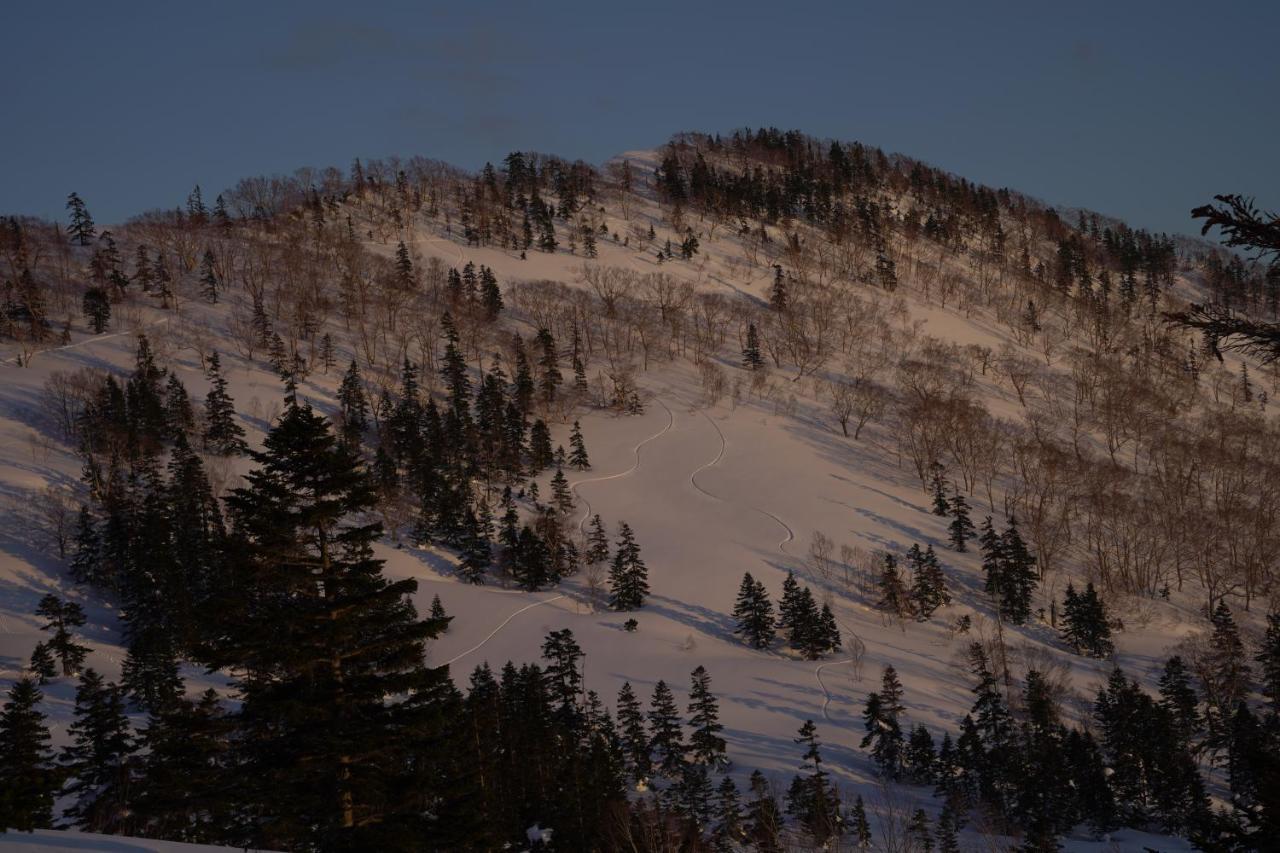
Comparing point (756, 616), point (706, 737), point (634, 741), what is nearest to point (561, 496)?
point (756, 616)

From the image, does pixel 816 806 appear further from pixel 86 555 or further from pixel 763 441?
pixel 763 441

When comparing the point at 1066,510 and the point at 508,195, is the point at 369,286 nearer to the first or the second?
the point at 508,195

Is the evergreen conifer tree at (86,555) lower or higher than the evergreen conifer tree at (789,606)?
lower

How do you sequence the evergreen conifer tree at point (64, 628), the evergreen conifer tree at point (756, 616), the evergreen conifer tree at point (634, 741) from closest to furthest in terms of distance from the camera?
the evergreen conifer tree at point (634, 741) → the evergreen conifer tree at point (64, 628) → the evergreen conifer tree at point (756, 616)

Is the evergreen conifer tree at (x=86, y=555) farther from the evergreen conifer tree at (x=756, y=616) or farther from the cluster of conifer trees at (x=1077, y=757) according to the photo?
the cluster of conifer trees at (x=1077, y=757)

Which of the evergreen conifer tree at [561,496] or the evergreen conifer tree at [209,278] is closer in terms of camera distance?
the evergreen conifer tree at [561,496]

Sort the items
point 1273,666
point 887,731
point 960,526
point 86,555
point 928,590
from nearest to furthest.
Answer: point 887,731, point 1273,666, point 86,555, point 928,590, point 960,526

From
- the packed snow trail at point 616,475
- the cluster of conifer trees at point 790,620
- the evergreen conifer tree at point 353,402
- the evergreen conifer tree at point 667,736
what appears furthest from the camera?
the evergreen conifer tree at point 353,402

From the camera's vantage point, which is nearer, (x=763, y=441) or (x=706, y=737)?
(x=706, y=737)

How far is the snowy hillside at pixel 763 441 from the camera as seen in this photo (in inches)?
2082

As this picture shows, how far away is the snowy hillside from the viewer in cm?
5288

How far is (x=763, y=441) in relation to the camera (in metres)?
86.9

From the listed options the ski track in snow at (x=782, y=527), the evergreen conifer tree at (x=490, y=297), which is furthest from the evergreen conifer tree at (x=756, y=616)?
the evergreen conifer tree at (x=490, y=297)

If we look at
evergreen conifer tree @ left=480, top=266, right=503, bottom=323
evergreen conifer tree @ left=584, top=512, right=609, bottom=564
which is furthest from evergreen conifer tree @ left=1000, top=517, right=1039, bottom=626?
evergreen conifer tree @ left=480, top=266, right=503, bottom=323
